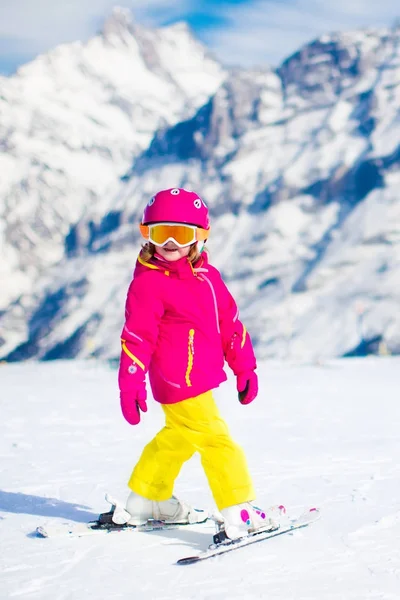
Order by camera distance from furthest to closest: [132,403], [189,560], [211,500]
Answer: [211,500], [132,403], [189,560]

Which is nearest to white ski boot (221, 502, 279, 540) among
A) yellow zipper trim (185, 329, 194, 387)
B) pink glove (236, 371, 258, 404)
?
pink glove (236, 371, 258, 404)

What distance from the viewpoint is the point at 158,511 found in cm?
421

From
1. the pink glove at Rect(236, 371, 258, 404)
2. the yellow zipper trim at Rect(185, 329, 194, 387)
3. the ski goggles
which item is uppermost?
the ski goggles

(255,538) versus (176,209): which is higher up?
(176,209)

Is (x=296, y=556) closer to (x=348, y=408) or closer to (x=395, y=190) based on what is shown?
(x=348, y=408)

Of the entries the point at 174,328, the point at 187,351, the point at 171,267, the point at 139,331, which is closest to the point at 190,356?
the point at 187,351

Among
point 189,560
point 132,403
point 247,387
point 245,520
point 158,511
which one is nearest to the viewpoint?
point 189,560

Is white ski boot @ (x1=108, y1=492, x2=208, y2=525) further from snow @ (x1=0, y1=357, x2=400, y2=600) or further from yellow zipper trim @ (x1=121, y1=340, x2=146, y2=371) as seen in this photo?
yellow zipper trim @ (x1=121, y1=340, x2=146, y2=371)

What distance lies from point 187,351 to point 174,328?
14cm

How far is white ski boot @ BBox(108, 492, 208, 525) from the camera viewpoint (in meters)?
4.18

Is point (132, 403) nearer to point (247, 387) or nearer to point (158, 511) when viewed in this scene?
point (247, 387)

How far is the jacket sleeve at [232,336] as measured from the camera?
3980 millimetres

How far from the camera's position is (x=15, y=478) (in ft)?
18.2

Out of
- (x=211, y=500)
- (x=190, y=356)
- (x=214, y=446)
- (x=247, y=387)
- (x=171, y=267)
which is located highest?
(x=171, y=267)
